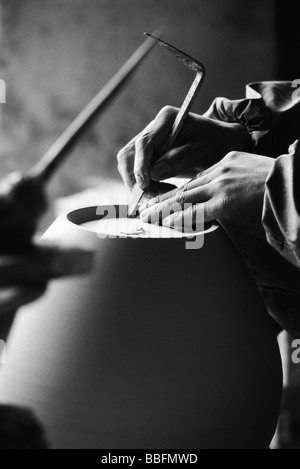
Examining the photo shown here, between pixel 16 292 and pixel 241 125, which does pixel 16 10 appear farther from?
pixel 16 292

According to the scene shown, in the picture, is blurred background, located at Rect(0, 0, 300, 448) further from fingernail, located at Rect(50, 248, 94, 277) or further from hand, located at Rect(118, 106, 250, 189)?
fingernail, located at Rect(50, 248, 94, 277)

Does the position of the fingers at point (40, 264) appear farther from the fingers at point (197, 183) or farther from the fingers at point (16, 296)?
the fingers at point (197, 183)

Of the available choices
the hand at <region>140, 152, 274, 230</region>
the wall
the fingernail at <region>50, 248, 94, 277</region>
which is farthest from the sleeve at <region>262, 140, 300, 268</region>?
the wall

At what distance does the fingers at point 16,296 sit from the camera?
315 mm

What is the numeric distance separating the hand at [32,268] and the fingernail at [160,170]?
0.36 meters

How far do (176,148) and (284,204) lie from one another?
9.5 inches

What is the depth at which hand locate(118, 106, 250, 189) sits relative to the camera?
0.66 meters

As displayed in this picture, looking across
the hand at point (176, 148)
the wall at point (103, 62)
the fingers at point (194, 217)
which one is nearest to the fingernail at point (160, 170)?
the hand at point (176, 148)

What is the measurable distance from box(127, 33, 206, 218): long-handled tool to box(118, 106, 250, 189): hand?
0.01m

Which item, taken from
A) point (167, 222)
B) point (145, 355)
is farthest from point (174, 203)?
point (145, 355)

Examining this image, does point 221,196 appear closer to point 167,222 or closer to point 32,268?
point 167,222

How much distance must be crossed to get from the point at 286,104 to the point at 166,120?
223mm

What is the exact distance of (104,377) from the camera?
1.61 ft

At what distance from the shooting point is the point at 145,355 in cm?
49
